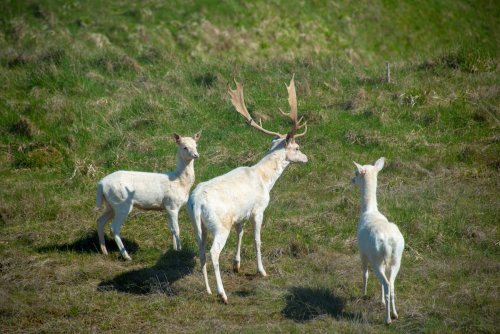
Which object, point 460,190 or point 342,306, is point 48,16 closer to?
point 460,190

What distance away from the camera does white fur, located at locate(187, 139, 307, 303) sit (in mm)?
8836

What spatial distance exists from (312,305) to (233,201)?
1852 millimetres

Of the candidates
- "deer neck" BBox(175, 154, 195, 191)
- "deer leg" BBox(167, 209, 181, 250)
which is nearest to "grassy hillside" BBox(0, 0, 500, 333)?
"deer leg" BBox(167, 209, 181, 250)

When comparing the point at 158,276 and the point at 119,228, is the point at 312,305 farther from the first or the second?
the point at 119,228

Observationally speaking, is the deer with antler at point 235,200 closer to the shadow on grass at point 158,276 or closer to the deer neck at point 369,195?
the shadow on grass at point 158,276

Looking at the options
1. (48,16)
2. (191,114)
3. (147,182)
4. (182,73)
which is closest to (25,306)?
(147,182)

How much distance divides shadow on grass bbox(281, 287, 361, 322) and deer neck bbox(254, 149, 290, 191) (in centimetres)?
198

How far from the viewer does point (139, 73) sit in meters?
17.0

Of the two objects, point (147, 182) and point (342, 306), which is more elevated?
point (147, 182)

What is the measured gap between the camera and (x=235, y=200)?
9.30 metres

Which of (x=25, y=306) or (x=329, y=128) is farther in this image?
(x=329, y=128)

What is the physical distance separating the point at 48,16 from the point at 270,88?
35.6ft

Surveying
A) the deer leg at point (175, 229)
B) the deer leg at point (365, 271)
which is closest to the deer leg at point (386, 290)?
the deer leg at point (365, 271)

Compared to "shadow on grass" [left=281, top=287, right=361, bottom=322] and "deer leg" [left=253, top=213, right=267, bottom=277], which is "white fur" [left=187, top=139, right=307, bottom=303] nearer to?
"deer leg" [left=253, top=213, right=267, bottom=277]
